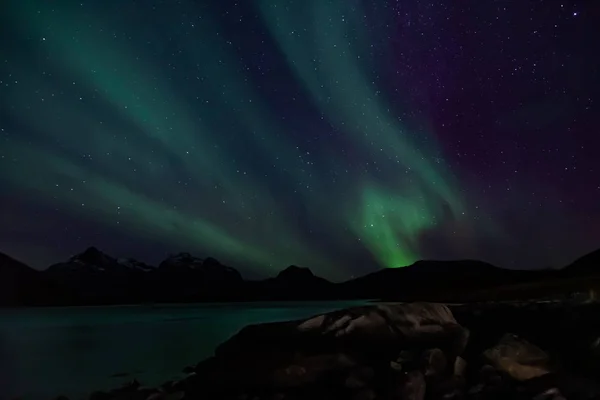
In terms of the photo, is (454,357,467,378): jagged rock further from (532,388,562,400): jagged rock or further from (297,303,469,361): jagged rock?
(532,388,562,400): jagged rock

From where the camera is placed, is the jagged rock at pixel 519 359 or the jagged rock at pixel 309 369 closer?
the jagged rock at pixel 309 369

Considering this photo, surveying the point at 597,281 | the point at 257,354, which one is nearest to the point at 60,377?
the point at 257,354

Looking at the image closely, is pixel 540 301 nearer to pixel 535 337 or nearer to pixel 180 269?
pixel 535 337

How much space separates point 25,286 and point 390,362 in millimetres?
2947

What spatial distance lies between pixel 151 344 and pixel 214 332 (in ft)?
1.82

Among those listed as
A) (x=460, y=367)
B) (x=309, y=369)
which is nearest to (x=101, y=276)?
(x=309, y=369)

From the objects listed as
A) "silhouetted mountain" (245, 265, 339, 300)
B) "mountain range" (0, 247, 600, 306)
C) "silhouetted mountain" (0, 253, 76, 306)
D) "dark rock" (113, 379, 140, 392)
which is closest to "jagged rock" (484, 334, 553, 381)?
"mountain range" (0, 247, 600, 306)

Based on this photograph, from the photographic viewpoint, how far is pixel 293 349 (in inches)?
163

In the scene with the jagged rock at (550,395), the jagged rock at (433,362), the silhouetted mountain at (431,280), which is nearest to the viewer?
the jagged rock at (550,395)

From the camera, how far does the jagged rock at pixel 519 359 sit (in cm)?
415

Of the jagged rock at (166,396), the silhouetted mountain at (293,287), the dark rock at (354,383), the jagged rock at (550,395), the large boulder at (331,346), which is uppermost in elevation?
the silhouetted mountain at (293,287)

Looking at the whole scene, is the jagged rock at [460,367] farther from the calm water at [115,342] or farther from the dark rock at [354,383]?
the calm water at [115,342]

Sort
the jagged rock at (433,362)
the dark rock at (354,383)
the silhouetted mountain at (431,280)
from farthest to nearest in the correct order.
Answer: the silhouetted mountain at (431,280) < the jagged rock at (433,362) < the dark rock at (354,383)

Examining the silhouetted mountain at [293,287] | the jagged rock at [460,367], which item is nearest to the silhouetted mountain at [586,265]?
the jagged rock at [460,367]
